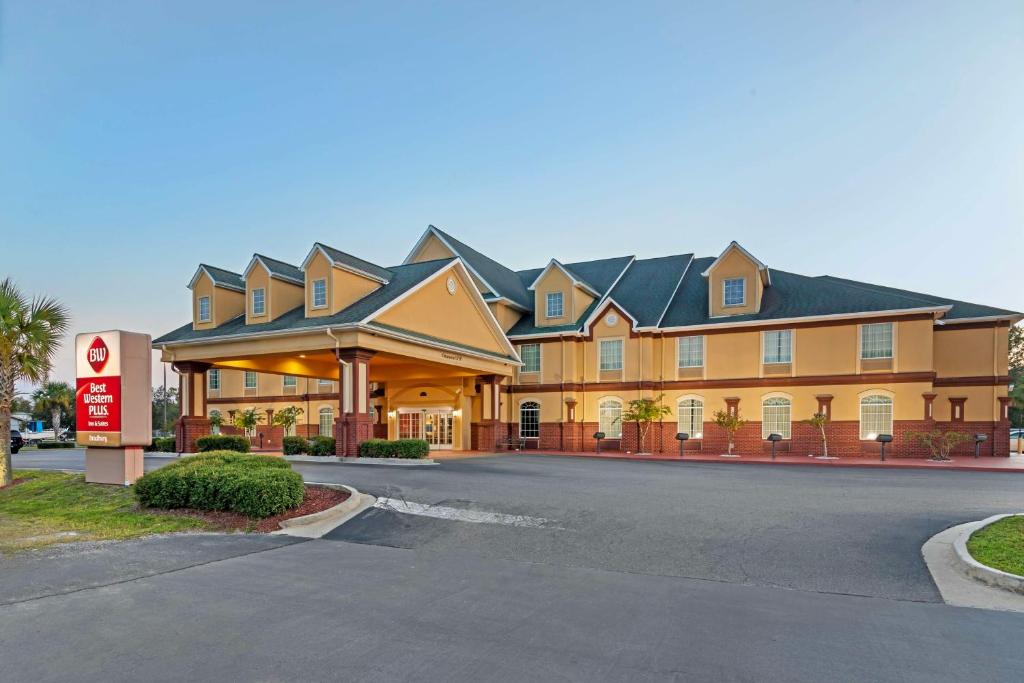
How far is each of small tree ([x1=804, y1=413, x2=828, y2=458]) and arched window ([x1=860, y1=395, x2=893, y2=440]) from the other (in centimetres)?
150

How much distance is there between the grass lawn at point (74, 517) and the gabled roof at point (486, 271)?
21.4m

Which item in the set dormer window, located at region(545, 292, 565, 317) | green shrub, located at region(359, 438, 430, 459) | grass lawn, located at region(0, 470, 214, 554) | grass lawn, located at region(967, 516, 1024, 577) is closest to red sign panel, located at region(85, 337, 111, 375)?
grass lawn, located at region(0, 470, 214, 554)

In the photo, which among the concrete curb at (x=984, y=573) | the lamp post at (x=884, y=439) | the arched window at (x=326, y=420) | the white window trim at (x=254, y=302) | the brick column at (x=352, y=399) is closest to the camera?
the concrete curb at (x=984, y=573)

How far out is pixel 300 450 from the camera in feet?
72.3

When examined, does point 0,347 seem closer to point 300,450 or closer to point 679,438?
point 300,450

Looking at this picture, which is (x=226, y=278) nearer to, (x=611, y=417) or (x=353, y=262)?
(x=353, y=262)

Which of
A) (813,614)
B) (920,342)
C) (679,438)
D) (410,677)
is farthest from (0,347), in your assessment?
(920,342)

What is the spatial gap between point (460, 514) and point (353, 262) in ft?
48.4

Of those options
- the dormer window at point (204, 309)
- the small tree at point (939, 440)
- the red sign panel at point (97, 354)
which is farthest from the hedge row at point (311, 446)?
the small tree at point (939, 440)

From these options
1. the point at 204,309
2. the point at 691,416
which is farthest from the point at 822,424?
the point at 204,309

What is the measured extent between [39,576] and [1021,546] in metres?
12.1

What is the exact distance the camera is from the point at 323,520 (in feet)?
32.1

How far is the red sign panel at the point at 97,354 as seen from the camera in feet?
40.7

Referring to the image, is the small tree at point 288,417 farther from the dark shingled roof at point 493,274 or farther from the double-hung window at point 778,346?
the double-hung window at point 778,346
